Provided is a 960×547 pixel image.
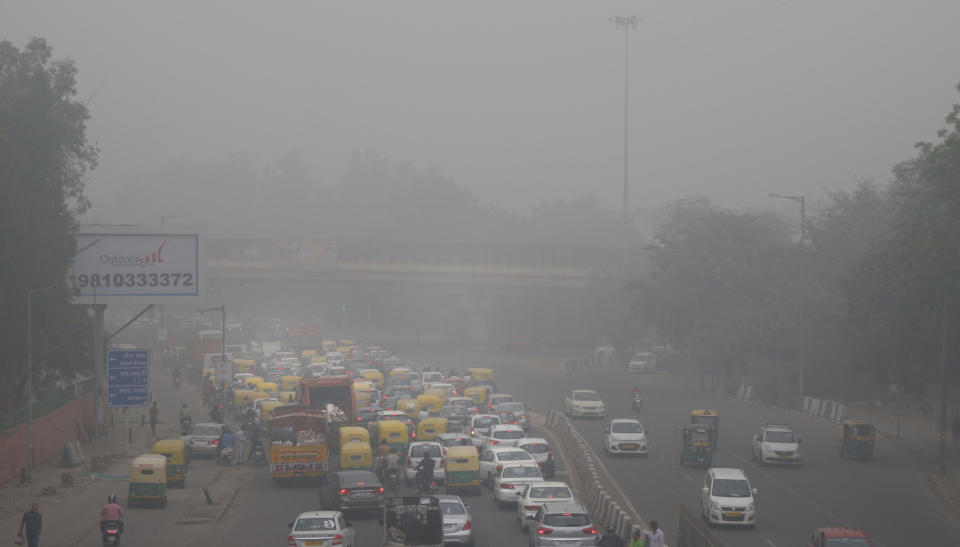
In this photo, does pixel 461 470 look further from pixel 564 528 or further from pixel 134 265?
pixel 134 265

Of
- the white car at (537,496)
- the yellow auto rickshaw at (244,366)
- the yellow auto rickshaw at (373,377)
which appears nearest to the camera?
the white car at (537,496)

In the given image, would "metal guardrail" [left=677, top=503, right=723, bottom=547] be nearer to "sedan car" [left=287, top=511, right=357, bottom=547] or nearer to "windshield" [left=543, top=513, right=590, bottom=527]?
"windshield" [left=543, top=513, right=590, bottom=527]

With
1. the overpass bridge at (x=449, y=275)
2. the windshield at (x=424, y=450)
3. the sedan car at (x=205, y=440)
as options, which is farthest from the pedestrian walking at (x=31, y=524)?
the overpass bridge at (x=449, y=275)

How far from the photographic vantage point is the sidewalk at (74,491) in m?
27.4

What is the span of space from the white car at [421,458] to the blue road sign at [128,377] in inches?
406

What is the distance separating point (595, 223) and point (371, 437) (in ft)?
522

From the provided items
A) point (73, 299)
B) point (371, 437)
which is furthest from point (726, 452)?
point (73, 299)

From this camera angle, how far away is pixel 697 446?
119 feet

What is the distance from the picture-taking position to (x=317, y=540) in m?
21.8

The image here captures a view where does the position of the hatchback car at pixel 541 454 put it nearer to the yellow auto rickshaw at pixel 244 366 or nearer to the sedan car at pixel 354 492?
the sedan car at pixel 354 492

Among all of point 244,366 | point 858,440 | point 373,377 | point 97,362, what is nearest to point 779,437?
point 858,440

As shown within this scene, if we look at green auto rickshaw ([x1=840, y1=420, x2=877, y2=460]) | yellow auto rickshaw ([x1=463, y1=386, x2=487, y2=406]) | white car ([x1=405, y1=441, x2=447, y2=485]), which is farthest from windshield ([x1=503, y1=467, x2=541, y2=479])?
yellow auto rickshaw ([x1=463, y1=386, x2=487, y2=406])

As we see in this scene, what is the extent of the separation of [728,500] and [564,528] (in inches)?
231

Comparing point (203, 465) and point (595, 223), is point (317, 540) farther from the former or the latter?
point (595, 223)
